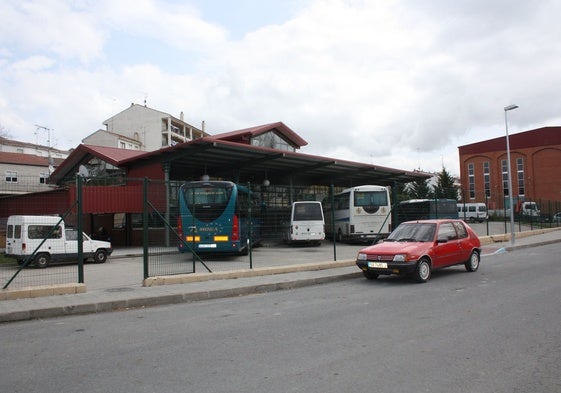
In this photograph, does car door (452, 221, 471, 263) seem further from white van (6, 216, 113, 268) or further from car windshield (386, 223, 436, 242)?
white van (6, 216, 113, 268)

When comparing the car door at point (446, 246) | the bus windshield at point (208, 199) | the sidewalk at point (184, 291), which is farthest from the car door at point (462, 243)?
the bus windshield at point (208, 199)

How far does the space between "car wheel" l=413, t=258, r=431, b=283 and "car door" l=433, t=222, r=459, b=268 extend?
0.34 meters

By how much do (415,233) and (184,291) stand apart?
19.8 ft

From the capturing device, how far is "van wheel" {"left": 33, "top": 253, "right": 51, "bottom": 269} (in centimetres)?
1570

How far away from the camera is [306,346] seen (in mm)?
5656

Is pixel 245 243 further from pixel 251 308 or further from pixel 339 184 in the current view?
pixel 339 184

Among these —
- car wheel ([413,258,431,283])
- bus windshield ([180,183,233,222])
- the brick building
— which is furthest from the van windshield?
the brick building

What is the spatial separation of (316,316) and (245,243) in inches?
384

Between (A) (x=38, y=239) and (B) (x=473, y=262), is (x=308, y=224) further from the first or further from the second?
(A) (x=38, y=239)

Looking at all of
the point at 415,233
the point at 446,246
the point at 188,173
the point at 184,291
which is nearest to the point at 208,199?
the point at 184,291

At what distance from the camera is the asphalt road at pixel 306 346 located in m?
4.43

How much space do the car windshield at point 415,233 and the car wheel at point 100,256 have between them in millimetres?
12236

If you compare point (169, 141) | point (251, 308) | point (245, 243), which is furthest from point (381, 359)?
point (169, 141)

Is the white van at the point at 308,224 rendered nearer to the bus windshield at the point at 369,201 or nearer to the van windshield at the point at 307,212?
the van windshield at the point at 307,212
